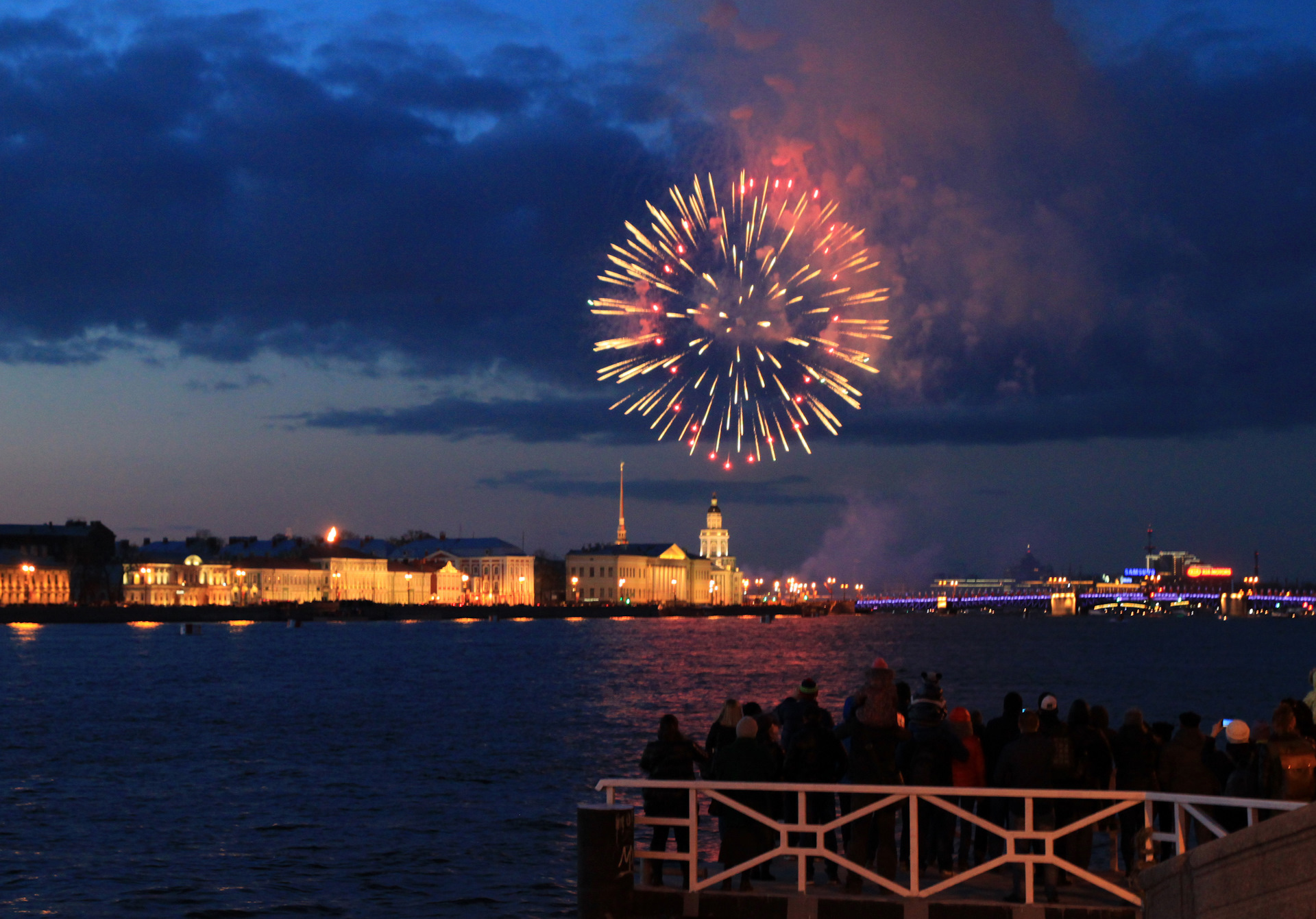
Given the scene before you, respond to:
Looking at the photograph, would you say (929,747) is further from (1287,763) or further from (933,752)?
(1287,763)

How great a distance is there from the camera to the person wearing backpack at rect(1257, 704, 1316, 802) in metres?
9.98

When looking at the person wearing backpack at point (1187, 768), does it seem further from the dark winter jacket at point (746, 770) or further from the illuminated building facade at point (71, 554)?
the illuminated building facade at point (71, 554)

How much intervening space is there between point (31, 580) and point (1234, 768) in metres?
161

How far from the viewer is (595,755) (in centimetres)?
3139

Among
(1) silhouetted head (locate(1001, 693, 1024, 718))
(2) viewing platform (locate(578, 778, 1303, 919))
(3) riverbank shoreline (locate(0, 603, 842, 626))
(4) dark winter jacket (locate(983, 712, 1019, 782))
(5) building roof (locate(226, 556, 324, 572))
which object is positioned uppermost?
(5) building roof (locate(226, 556, 324, 572))

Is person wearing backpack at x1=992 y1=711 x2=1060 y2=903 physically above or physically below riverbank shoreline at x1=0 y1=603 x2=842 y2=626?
above

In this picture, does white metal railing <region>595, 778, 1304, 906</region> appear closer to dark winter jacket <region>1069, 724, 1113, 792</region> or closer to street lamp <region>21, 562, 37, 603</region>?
dark winter jacket <region>1069, 724, 1113, 792</region>

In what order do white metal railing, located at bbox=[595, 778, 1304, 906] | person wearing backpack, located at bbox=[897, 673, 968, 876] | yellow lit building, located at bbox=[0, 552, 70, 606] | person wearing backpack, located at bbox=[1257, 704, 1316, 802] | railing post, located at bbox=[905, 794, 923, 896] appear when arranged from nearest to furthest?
person wearing backpack, located at bbox=[1257, 704, 1316, 802] → white metal railing, located at bbox=[595, 778, 1304, 906] → railing post, located at bbox=[905, 794, 923, 896] → person wearing backpack, located at bbox=[897, 673, 968, 876] → yellow lit building, located at bbox=[0, 552, 70, 606]

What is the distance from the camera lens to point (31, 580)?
156 meters

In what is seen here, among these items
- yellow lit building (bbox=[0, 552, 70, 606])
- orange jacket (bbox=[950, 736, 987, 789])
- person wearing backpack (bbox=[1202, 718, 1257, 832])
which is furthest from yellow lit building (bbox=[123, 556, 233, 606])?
person wearing backpack (bbox=[1202, 718, 1257, 832])

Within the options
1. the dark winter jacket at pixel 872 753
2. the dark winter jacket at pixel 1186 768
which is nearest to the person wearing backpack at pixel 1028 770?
the dark winter jacket at pixel 872 753

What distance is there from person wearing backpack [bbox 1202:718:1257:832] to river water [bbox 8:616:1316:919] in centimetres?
A: 719

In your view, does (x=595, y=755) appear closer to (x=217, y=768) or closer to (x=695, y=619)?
(x=217, y=768)

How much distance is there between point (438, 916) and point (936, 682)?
20.8ft
